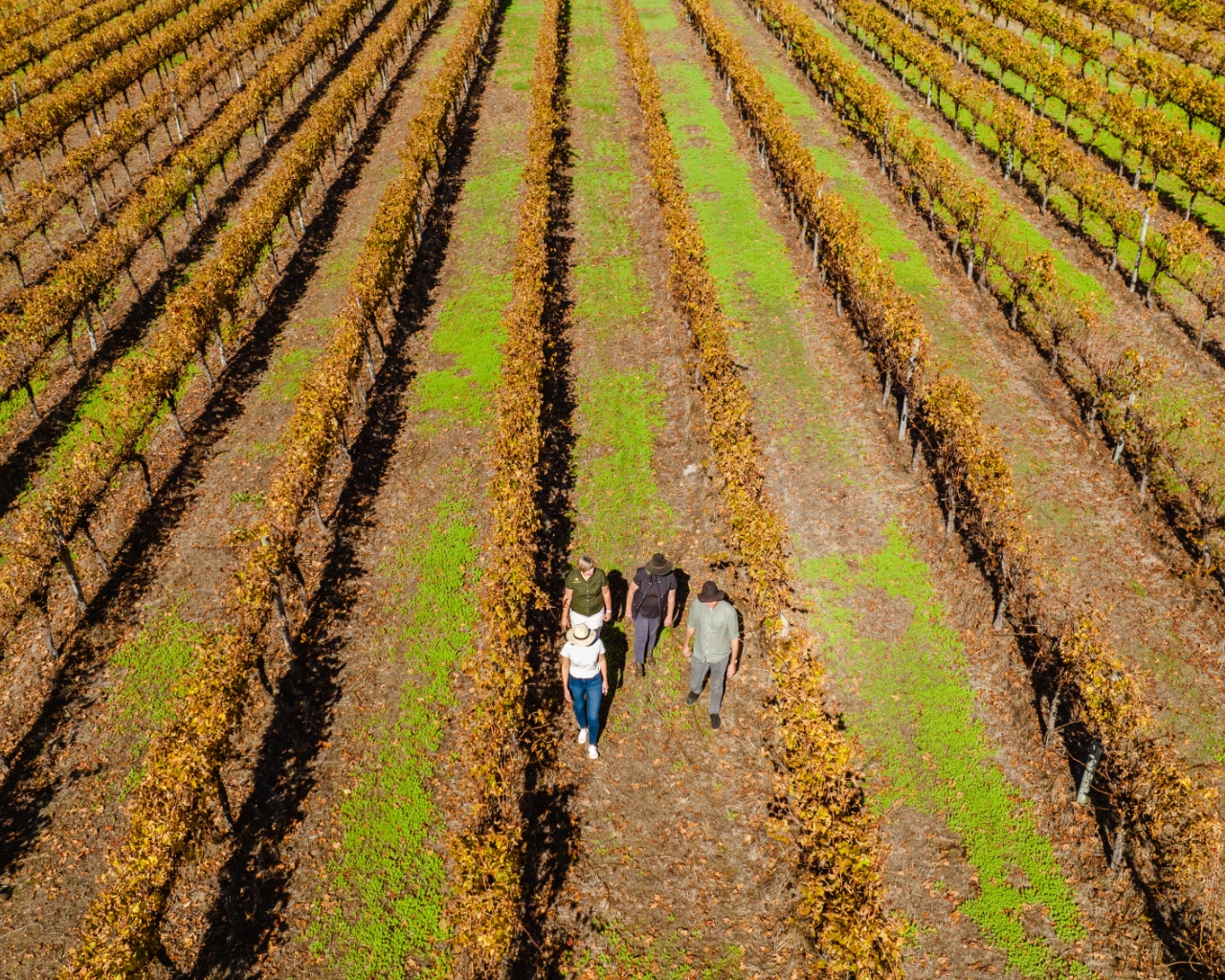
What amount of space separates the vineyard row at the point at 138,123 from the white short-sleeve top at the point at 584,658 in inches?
999

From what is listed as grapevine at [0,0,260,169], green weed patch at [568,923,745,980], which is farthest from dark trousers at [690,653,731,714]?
grapevine at [0,0,260,169]

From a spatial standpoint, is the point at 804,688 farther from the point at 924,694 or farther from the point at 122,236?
the point at 122,236

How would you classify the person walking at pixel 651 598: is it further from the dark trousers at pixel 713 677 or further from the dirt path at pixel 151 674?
the dirt path at pixel 151 674

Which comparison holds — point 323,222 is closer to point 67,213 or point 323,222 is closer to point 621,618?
point 67,213

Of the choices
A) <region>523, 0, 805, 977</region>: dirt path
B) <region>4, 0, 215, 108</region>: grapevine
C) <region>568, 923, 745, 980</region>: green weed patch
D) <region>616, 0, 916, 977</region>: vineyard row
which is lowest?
<region>568, 923, 745, 980</region>: green weed patch

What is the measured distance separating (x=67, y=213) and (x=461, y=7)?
107 ft

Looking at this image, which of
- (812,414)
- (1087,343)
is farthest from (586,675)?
(1087,343)

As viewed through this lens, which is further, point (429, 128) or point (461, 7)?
point (461, 7)

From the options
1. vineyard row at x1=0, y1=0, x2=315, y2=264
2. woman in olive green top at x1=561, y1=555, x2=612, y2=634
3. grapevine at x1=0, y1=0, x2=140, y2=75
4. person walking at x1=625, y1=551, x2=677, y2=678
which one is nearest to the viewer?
woman in olive green top at x1=561, y1=555, x2=612, y2=634

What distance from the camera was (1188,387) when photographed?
18656mm

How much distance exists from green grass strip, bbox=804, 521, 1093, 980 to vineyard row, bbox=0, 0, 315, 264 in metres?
27.3

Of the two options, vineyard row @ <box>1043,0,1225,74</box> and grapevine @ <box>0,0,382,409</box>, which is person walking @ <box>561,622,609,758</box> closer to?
grapevine @ <box>0,0,382,409</box>

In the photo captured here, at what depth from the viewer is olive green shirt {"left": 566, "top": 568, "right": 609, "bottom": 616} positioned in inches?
432

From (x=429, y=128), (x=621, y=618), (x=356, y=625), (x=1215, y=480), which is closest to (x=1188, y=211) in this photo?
(x=1215, y=480)
